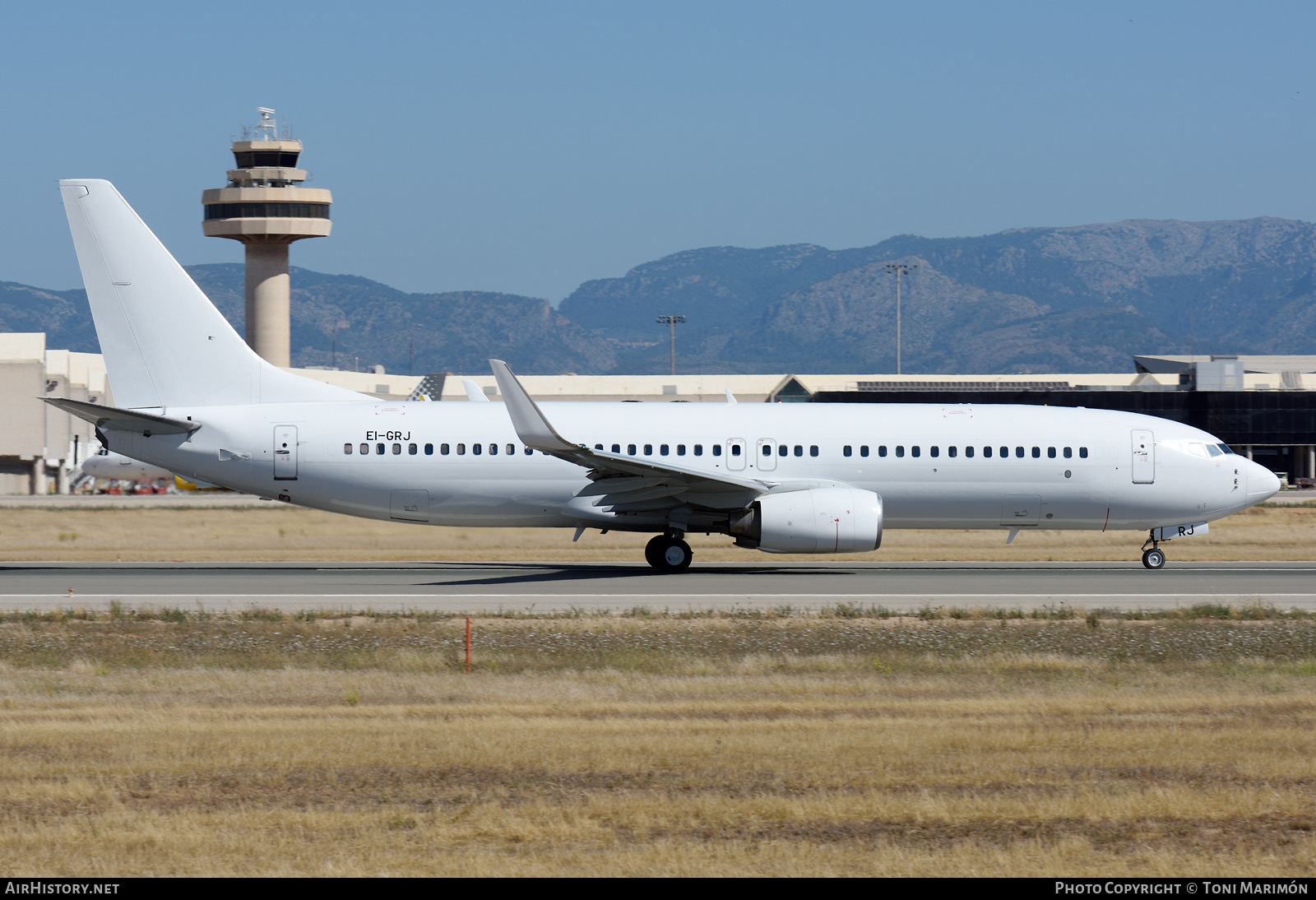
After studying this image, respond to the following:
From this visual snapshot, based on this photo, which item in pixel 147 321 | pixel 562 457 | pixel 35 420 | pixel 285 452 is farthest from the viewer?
pixel 35 420

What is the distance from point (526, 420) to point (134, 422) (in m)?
8.63

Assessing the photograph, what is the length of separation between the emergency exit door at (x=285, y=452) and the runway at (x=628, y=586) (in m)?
2.20

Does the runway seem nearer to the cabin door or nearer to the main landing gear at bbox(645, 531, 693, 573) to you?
the main landing gear at bbox(645, 531, 693, 573)

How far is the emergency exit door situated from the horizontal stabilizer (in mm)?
1660

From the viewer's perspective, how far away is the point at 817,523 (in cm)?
2688

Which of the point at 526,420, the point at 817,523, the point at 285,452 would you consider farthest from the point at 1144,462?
the point at 285,452

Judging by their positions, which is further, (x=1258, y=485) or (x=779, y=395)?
(x=779, y=395)

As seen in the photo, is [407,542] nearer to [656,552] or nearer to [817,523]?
[656,552]

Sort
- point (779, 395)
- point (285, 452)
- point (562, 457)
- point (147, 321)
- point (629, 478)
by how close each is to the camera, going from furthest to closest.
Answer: point (779, 395) → point (147, 321) → point (285, 452) → point (629, 478) → point (562, 457)

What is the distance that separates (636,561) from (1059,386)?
246 feet

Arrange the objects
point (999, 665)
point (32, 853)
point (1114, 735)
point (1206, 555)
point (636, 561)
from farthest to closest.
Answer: point (1206, 555)
point (636, 561)
point (999, 665)
point (1114, 735)
point (32, 853)

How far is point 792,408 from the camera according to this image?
1199 inches

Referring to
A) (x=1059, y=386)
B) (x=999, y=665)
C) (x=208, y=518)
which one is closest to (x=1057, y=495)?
(x=999, y=665)

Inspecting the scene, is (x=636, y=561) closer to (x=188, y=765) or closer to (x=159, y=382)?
(x=159, y=382)
